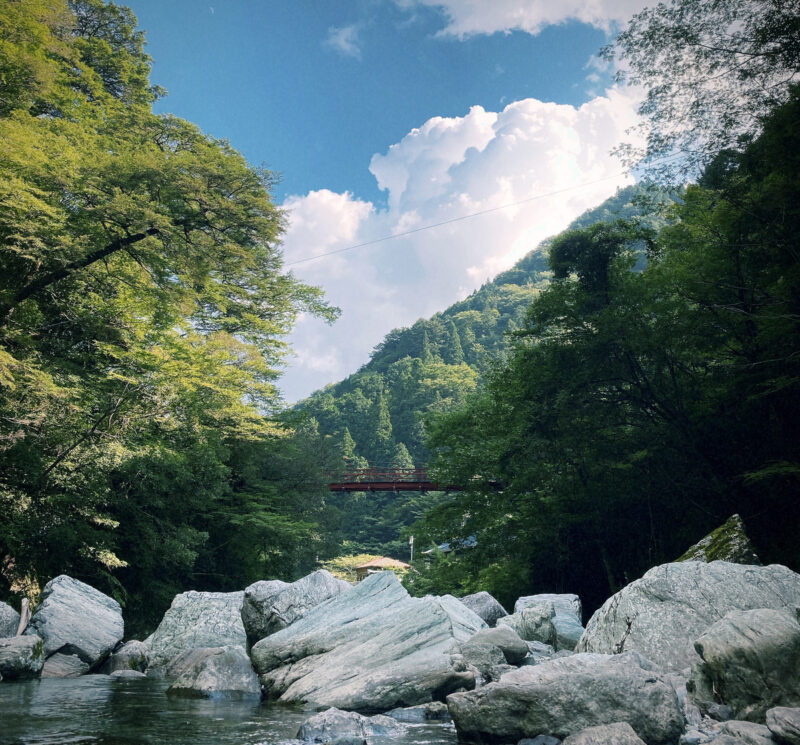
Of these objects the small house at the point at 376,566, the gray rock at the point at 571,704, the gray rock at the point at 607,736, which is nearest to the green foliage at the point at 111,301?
the gray rock at the point at 571,704

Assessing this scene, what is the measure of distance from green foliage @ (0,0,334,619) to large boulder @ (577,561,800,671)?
9.10 meters

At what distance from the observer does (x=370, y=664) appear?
17.8ft

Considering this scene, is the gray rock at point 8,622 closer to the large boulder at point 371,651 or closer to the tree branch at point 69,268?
the large boulder at point 371,651

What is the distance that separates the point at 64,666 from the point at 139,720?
3.96 metres

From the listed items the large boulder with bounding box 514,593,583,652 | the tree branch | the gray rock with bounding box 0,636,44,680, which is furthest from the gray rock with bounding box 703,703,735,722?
the tree branch

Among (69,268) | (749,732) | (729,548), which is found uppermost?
(69,268)

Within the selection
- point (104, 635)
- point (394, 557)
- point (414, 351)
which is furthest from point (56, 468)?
point (414, 351)

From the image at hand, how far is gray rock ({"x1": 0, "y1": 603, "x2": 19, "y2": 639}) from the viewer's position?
8071 mm

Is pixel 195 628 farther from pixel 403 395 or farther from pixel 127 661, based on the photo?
pixel 403 395

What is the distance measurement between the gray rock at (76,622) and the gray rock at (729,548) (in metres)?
8.93

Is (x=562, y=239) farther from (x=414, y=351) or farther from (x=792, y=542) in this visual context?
(x=414, y=351)

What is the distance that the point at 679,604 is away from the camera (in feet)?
17.4

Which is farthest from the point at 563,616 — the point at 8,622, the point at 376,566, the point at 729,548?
the point at 376,566

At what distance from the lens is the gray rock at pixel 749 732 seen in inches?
118
